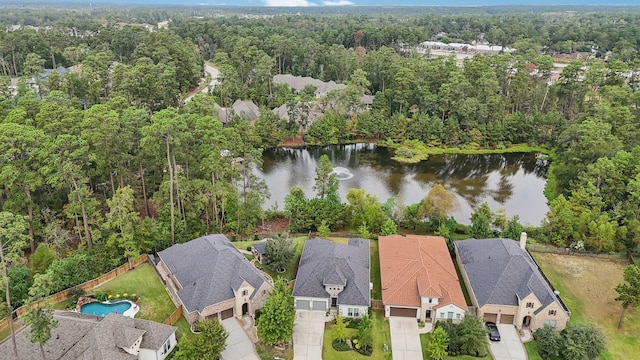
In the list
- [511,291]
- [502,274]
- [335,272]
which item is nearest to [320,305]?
[335,272]

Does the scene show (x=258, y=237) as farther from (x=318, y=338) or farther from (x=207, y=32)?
(x=207, y=32)

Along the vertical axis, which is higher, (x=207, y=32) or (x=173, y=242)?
(x=207, y=32)

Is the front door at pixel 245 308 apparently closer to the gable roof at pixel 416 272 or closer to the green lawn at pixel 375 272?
the green lawn at pixel 375 272

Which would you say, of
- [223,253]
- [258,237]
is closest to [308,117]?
[258,237]

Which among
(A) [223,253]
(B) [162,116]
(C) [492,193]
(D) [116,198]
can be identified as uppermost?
(B) [162,116]

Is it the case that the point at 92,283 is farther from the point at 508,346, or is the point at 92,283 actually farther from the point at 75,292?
the point at 508,346

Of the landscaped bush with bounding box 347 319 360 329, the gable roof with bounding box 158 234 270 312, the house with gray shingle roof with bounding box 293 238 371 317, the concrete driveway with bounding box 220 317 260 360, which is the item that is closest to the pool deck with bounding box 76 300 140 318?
the gable roof with bounding box 158 234 270 312
